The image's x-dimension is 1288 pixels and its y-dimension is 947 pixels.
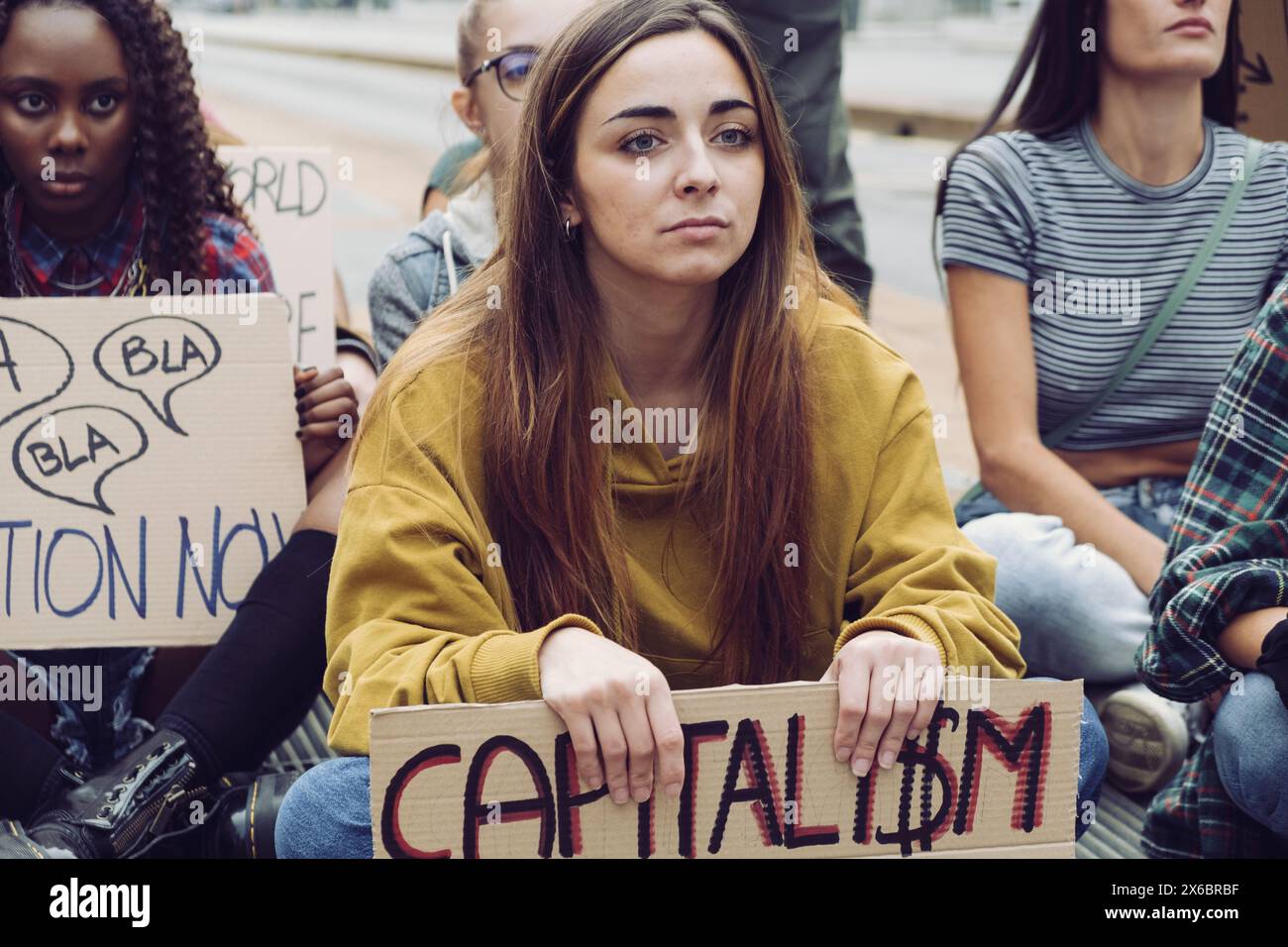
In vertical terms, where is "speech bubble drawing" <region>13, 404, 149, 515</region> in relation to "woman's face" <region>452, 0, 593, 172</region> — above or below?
below

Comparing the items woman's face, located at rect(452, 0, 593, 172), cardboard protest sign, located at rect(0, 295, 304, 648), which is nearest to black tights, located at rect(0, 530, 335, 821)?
cardboard protest sign, located at rect(0, 295, 304, 648)

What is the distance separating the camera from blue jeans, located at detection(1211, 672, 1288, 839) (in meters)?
1.97

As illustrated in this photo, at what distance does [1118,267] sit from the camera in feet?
9.18

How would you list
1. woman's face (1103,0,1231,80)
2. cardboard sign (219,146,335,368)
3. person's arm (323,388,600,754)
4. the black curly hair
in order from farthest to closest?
cardboard sign (219,146,335,368) → woman's face (1103,0,1231,80) → the black curly hair → person's arm (323,388,600,754)

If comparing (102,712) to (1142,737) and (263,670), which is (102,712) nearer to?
(263,670)

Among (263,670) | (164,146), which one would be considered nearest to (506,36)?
(164,146)

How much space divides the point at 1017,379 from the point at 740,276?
87 centimetres

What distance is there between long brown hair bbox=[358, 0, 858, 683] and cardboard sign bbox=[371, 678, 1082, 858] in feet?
1.03

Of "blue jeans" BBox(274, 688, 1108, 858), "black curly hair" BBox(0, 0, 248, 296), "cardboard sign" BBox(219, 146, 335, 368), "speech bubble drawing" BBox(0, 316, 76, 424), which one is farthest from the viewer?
"cardboard sign" BBox(219, 146, 335, 368)

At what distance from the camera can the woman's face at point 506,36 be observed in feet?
8.96

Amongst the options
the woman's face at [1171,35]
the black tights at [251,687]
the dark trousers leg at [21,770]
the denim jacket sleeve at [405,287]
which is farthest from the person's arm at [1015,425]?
the dark trousers leg at [21,770]

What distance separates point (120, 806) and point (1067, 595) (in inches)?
59.2

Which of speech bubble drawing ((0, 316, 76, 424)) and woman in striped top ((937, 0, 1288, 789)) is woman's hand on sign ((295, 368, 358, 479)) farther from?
woman in striped top ((937, 0, 1288, 789))

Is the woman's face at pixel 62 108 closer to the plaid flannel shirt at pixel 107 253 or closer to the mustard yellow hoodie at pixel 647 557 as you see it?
the plaid flannel shirt at pixel 107 253
